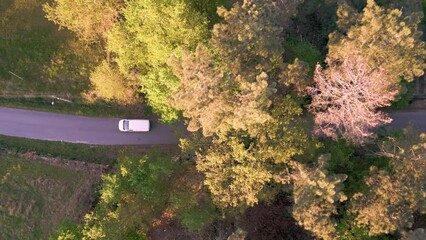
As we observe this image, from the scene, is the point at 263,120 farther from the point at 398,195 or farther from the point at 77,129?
the point at 77,129

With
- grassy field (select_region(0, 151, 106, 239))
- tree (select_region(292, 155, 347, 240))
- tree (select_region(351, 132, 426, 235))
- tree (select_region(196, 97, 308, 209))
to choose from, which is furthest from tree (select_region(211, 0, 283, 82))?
grassy field (select_region(0, 151, 106, 239))

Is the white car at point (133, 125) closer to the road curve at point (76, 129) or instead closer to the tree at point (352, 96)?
the road curve at point (76, 129)

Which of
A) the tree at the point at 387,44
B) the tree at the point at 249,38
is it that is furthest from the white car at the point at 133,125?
the tree at the point at 387,44

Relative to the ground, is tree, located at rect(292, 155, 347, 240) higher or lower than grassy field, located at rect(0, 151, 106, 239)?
lower

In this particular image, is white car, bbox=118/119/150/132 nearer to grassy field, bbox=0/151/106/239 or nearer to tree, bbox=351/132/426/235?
grassy field, bbox=0/151/106/239

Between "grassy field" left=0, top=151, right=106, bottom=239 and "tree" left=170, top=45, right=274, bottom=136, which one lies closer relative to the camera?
"tree" left=170, top=45, right=274, bottom=136

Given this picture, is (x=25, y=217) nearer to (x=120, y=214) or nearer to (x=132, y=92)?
(x=120, y=214)
